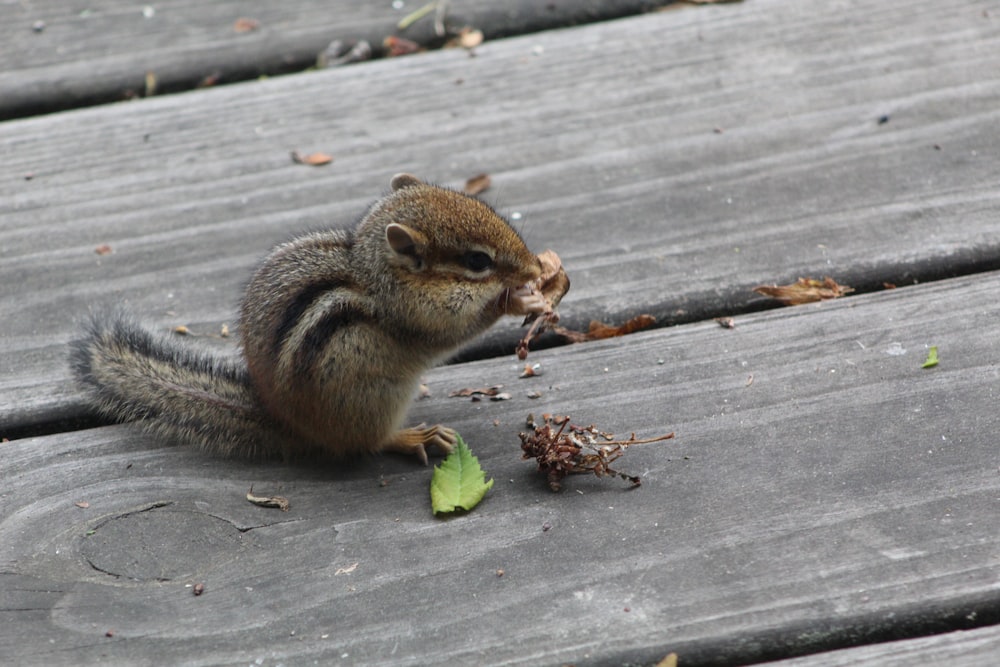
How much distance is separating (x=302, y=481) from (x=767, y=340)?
3.00 feet

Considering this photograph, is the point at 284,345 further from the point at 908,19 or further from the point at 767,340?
the point at 908,19

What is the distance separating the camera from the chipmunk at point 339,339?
7.00 feet

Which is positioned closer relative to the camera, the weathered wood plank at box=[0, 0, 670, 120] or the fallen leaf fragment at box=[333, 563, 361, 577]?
the fallen leaf fragment at box=[333, 563, 361, 577]

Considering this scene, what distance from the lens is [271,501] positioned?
6.18 feet

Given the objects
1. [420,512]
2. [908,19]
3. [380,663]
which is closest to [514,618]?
[380,663]

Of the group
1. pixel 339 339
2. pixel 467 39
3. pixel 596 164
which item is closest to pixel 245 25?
pixel 467 39

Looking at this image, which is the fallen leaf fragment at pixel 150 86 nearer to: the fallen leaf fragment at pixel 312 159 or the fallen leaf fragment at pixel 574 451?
the fallen leaf fragment at pixel 312 159

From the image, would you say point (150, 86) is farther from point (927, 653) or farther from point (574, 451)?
point (927, 653)

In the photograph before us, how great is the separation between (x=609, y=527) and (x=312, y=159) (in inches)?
59.0

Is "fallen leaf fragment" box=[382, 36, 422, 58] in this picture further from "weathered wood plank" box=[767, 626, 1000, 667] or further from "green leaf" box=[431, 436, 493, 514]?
"weathered wood plank" box=[767, 626, 1000, 667]

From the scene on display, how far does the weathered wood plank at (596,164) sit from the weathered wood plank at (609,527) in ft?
0.83

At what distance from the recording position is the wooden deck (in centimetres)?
157

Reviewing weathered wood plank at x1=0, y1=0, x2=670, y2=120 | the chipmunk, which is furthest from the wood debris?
weathered wood plank at x1=0, y1=0, x2=670, y2=120

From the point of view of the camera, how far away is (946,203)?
2.47 metres
